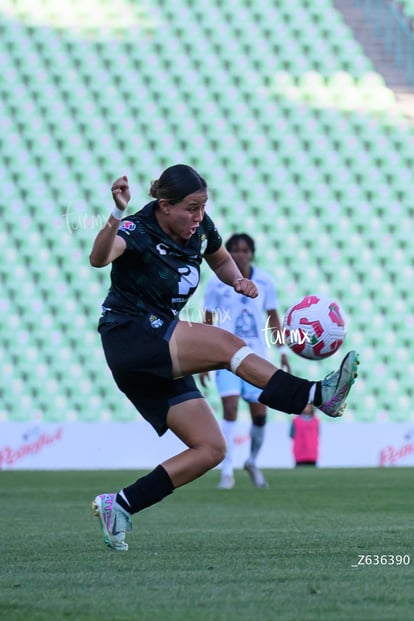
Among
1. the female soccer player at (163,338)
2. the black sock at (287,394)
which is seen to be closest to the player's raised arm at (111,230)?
the female soccer player at (163,338)

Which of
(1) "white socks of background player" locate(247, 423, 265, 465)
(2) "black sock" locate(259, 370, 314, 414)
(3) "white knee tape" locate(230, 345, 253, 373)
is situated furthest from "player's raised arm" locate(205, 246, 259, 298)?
(1) "white socks of background player" locate(247, 423, 265, 465)

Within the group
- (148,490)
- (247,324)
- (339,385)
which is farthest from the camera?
(247,324)

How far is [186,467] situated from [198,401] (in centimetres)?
24

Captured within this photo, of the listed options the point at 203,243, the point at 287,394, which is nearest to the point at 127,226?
the point at 203,243

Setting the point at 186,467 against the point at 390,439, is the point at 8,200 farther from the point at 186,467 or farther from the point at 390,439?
the point at 186,467

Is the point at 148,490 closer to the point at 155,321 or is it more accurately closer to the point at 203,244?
the point at 155,321

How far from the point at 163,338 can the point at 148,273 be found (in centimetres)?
26

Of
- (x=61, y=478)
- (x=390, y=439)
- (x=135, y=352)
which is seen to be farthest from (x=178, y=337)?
(x=390, y=439)

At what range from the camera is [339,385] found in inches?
146

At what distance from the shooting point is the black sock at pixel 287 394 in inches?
148

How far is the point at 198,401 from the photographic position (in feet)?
13.6

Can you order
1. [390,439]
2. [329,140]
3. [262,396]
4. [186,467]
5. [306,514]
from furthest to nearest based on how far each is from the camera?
1. [329,140]
2. [390,439]
3. [306,514]
4. [186,467]
5. [262,396]

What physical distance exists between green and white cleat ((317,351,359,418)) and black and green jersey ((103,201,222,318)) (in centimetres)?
70

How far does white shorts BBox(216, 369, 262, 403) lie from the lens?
29.2 ft
